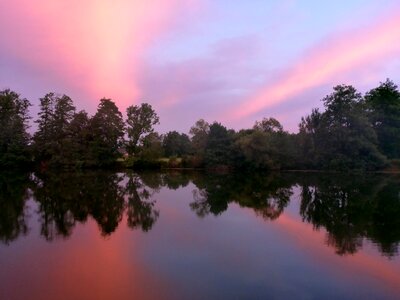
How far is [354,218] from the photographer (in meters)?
16.0

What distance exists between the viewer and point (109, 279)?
7.93m

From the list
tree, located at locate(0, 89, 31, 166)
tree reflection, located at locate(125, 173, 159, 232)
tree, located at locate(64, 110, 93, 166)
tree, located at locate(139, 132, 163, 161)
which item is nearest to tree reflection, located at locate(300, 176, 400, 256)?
tree reflection, located at locate(125, 173, 159, 232)

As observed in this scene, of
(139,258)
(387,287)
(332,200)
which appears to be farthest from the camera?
(332,200)

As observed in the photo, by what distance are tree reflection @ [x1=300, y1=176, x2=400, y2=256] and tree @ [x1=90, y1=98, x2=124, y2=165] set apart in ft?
127

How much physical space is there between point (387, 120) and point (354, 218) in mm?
51503

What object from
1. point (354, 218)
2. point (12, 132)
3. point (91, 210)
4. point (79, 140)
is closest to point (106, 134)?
point (79, 140)

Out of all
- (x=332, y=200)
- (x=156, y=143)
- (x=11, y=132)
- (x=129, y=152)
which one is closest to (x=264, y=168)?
(x=156, y=143)

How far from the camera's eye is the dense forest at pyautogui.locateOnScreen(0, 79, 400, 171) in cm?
5388

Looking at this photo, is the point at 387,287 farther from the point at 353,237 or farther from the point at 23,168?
the point at 23,168

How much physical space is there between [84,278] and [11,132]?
53193 mm

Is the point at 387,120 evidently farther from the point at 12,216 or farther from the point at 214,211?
the point at 12,216

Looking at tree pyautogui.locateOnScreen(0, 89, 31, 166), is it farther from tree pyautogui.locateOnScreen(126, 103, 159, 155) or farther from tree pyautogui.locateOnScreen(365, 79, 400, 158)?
tree pyautogui.locateOnScreen(365, 79, 400, 158)

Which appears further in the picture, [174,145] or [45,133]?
[174,145]

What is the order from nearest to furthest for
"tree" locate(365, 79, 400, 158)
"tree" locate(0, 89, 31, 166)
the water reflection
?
the water reflection
"tree" locate(0, 89, 31, 166)
"tree" locate(365, 79, 400, 158)
